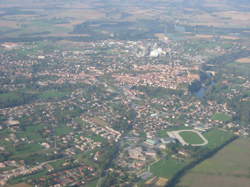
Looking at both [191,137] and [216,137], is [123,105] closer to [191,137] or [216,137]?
[191,137]

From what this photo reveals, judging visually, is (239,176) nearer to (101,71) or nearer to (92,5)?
(101,71)

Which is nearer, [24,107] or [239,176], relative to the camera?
[239,176]

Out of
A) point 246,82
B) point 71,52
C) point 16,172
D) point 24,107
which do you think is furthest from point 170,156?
point 71,52

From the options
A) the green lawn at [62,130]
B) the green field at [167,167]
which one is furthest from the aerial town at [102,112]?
the green field at [167,167]

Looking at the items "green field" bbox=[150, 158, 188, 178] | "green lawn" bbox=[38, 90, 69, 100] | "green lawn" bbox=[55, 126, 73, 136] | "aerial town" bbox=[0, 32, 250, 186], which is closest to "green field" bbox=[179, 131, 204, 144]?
"aerial town" bbox=[0, 32, 250, 186]

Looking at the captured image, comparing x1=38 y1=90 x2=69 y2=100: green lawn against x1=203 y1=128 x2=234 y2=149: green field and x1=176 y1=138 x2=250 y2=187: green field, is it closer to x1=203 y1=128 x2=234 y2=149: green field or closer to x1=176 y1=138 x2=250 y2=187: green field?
x1=203 y1=128 x2=234 y2=149: green field

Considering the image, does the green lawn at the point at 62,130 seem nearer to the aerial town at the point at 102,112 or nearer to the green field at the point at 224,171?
the aerial town at the point at 102,112

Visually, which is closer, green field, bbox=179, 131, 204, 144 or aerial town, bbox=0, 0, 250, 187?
aerial town, bbox=0, 0, 250, 187
